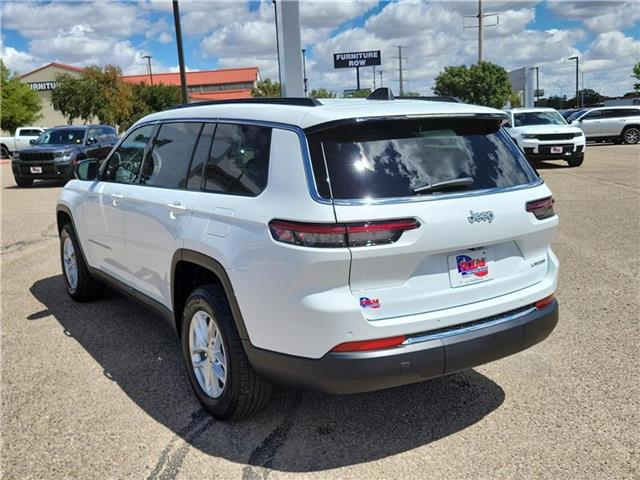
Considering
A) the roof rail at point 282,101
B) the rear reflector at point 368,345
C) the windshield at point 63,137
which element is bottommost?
the rear reflector at point 368,345

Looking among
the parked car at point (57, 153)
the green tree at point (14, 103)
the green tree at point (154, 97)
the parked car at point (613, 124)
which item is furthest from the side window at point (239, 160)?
the green tree at point (154, 97)

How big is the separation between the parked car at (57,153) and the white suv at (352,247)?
556 inches

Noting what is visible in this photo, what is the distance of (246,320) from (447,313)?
3.23 ft

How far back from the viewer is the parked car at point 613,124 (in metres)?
26.0

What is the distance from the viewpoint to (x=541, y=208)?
10.7 ft

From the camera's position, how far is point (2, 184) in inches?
742

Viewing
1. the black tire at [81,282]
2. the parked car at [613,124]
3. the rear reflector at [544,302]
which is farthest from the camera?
the parked car at [613,124]

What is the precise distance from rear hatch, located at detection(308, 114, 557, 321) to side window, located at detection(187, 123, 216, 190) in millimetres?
952

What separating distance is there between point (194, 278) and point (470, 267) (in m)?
1.68

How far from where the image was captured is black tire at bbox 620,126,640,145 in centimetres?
2610

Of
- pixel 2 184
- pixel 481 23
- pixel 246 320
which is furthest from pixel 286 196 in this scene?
pixel 481 23

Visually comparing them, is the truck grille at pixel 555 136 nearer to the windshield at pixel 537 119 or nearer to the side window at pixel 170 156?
the windshield at pixel 537 119

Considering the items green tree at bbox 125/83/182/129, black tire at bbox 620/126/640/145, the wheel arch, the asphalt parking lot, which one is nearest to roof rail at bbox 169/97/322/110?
the wheel arch

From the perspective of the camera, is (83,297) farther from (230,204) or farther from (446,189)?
(446,189)
